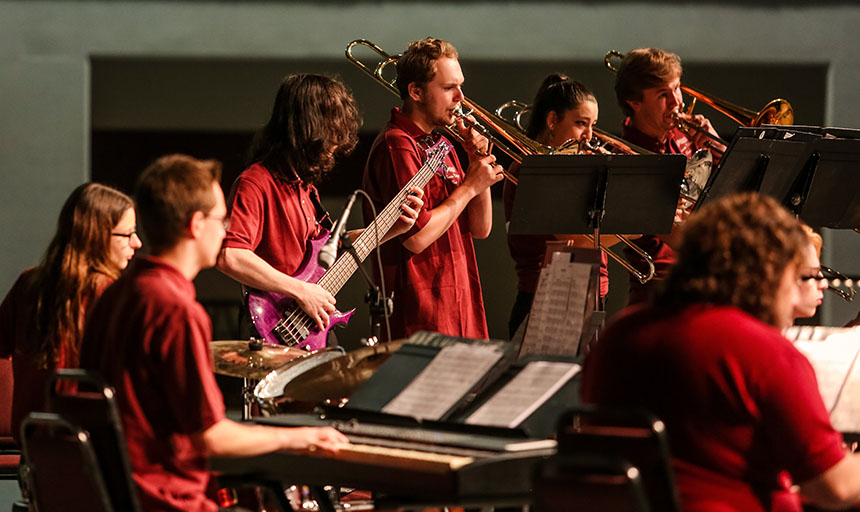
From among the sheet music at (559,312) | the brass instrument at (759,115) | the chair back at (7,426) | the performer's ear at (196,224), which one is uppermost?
the brass instrument at (759,115)

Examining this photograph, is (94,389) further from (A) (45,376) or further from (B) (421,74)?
(B) (421,74)

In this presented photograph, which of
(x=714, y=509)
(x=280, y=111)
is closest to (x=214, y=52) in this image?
(x=280, y=111)

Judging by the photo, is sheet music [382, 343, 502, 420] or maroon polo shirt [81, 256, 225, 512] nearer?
maroon polo shirt [81, 256, 225, 512]

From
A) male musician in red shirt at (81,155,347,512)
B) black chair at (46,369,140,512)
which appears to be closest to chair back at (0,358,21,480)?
male musician in red shirt at (81,155,347,512)

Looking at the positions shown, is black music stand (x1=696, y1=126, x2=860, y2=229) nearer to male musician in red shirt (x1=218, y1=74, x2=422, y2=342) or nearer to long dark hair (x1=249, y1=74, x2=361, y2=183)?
male musician in red shirt (x1=218, y1=74, x2=422, y2=342)

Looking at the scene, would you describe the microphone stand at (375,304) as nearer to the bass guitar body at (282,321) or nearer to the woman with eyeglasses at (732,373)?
the bass guitar body at (282,321)

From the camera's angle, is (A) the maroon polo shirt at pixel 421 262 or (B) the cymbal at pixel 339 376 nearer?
(B) the cymbal at pixel 339 376

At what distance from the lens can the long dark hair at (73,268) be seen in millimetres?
3164

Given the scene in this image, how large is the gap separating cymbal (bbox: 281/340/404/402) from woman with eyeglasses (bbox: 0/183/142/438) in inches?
24.8

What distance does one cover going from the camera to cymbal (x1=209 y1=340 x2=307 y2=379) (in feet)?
11.2

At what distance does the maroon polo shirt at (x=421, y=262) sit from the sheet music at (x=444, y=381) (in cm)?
131

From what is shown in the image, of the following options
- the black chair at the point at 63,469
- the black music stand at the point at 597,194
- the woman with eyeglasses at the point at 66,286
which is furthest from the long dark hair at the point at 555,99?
the black chair at the point at 63,469

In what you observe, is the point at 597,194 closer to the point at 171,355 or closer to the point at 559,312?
the point at 559,312

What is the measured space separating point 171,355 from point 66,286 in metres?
1.02
